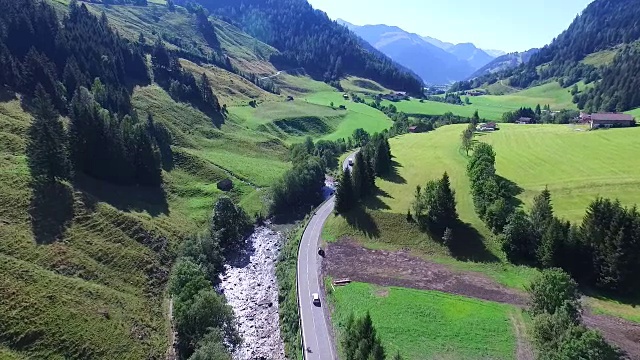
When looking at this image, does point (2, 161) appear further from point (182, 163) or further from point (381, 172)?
point (381, 172)

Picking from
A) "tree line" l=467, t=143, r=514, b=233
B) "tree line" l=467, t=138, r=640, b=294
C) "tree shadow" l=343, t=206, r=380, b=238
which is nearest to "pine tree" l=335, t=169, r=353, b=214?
"tree shadow" l=343, t=206, r=380, b=238

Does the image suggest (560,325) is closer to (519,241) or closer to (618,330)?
(618,330)

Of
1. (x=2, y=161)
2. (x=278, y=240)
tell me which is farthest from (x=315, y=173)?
(x=2, y=161)

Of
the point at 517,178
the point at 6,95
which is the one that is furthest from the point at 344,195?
the point at 6,95

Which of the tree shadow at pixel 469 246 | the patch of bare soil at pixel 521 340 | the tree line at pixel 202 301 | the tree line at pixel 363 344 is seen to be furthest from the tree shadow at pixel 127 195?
the patch of bare soil at pixel 521 340

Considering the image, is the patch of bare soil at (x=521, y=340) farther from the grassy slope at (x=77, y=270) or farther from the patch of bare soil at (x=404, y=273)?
the grassy slope at (x=77, y=270)
